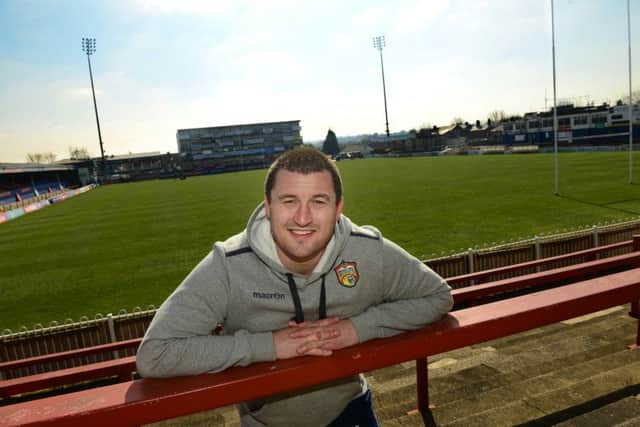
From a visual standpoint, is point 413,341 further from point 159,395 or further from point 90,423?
point 90,423

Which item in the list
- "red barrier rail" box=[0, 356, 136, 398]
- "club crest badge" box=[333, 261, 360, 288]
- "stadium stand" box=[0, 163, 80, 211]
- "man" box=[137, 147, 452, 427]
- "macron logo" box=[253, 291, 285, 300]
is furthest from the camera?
"stadium stand" box=[0, 163, 80, 211]

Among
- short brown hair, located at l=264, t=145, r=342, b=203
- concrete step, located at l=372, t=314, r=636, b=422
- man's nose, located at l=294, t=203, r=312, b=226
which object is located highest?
short brown hair, located at l=264, t=145, r=342, b=203

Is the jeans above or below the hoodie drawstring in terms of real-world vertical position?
below

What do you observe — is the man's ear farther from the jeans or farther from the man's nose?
the jeans

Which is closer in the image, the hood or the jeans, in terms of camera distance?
the hood

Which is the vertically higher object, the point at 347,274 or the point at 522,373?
the point at 347,274

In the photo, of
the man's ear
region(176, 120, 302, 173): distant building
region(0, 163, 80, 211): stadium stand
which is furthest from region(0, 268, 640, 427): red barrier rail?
region(176, 120, 302, 173): distant building

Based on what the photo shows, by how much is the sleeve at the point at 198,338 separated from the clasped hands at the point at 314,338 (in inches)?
1.9

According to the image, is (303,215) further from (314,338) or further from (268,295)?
(314,338)

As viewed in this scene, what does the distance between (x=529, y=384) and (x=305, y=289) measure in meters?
2.59

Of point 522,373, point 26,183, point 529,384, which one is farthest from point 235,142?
point 529,384

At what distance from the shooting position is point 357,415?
7.13ft

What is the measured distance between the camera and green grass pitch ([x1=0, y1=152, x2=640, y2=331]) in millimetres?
14438

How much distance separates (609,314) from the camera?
18.7 feet
